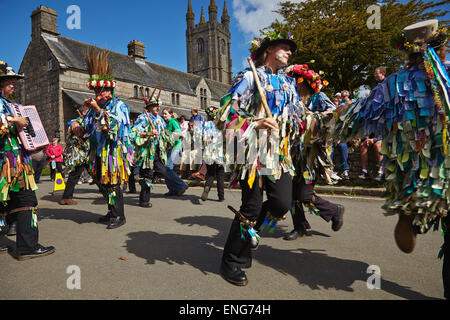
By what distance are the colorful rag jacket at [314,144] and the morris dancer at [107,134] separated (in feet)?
8.46

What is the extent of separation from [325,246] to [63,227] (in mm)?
3776

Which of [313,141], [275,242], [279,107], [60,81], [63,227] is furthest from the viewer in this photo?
[60,81]

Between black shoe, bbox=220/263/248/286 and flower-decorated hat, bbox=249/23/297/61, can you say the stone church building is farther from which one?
black shoe, bbox=220/263/248/286

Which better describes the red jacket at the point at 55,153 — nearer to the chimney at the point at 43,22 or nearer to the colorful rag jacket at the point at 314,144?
the colorful rag jacket at the point at 314,144

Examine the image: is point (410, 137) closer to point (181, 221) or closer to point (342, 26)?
→ point (181, 221)

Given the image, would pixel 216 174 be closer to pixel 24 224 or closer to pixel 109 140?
pixel 109 140

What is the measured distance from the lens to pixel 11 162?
354 cm

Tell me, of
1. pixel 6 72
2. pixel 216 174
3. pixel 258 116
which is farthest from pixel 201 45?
pixel 258 116

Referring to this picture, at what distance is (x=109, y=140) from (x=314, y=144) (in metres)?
2.90

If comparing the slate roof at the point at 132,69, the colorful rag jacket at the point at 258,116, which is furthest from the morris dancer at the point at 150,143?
the slate roof at the point at 132,69

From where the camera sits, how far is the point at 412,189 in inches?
91.7

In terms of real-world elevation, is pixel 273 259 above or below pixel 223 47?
below

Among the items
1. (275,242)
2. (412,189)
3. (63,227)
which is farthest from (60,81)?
(412,189)

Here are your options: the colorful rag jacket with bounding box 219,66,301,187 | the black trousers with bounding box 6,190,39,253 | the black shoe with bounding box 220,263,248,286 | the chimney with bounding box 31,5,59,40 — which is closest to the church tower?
the chimney with bounding box 31,5,59,40
